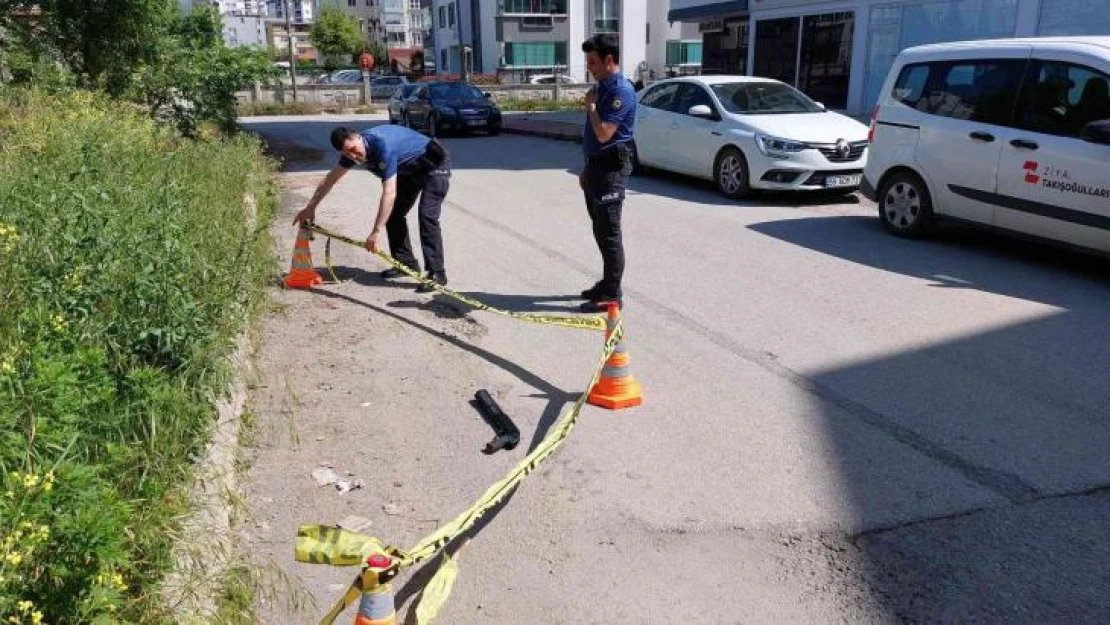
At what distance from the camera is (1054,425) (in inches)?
181

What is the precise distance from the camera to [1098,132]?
271 inches

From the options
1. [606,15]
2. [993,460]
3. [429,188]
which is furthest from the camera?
[606,15]

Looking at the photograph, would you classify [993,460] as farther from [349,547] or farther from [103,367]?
[103,367]

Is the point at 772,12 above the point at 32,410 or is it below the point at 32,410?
above

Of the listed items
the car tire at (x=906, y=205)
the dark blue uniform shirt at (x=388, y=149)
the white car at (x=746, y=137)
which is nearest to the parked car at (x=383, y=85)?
the white car at (x=746, y=137)

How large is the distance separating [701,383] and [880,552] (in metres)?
1.91

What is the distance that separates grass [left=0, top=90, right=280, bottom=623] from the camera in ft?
8.61

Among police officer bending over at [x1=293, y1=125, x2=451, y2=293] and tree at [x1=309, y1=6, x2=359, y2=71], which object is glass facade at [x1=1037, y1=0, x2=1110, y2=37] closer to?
police officer bending over at [x1=293, y1=125, x2=451, y2=293]

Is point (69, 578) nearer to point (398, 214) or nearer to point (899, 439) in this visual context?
point (899, 439)

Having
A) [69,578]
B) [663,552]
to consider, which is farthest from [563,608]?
[69,578]

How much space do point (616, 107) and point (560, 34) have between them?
2373 inches

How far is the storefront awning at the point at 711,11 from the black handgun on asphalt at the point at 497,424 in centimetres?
2412

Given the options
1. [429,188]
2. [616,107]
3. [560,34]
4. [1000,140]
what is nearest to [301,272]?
[429,188]

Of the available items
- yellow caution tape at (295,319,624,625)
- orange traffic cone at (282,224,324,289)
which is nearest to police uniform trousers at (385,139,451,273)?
orange traffic cone at (282,224,324,289)
